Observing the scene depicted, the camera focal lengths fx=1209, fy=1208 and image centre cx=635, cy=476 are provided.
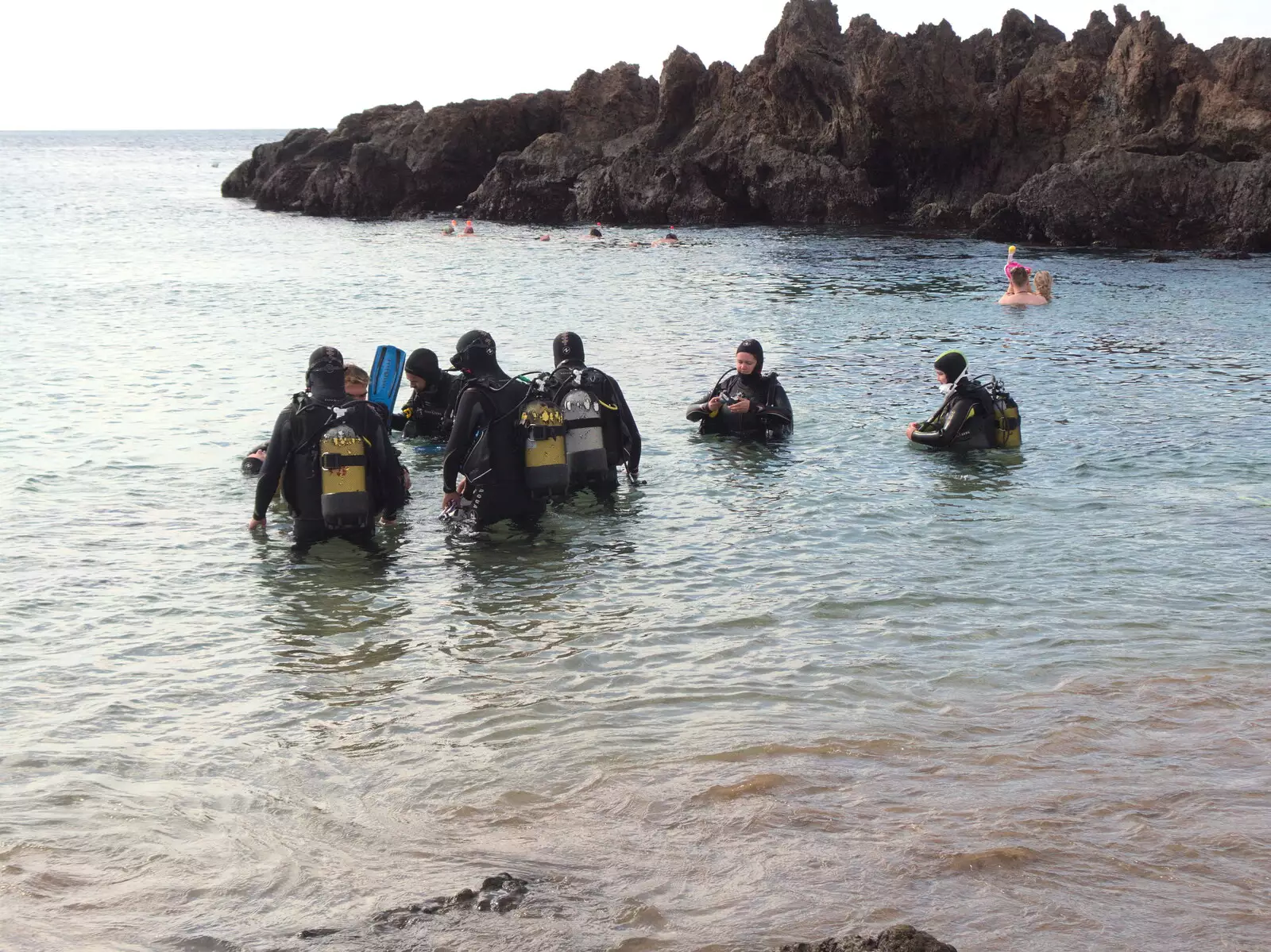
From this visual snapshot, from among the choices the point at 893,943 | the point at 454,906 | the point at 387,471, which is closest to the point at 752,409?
the point at 387,471

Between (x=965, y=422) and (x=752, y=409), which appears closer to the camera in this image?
(x=965, y=422)

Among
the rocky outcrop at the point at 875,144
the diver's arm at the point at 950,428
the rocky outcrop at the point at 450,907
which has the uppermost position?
the rocky outcrop at the point at 875,144

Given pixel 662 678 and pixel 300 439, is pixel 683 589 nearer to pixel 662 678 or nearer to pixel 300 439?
pixel 662 678

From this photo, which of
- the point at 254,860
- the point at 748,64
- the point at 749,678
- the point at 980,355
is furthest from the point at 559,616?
the point at 748,64

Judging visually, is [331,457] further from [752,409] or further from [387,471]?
[752,409]

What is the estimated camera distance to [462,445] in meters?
9.14

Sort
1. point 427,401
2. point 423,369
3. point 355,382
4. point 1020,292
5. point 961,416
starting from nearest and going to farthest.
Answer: point 355,382 < point 423,369 < point 427,401 < point 961,416 < point 1020,292

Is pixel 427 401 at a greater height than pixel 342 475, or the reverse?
pixel 427 401

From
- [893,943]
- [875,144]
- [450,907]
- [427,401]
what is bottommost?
[450,907]

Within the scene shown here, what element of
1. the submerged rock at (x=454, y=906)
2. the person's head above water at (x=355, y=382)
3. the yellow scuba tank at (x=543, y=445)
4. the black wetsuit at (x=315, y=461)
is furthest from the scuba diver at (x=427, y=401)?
the submerged rock at (x=454, y=906)

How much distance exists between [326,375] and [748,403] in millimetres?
5325

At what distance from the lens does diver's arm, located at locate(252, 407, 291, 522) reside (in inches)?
329

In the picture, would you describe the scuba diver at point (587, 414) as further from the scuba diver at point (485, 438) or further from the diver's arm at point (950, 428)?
the diver's arm at point (950, 428)

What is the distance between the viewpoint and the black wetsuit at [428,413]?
11469 millimetres
